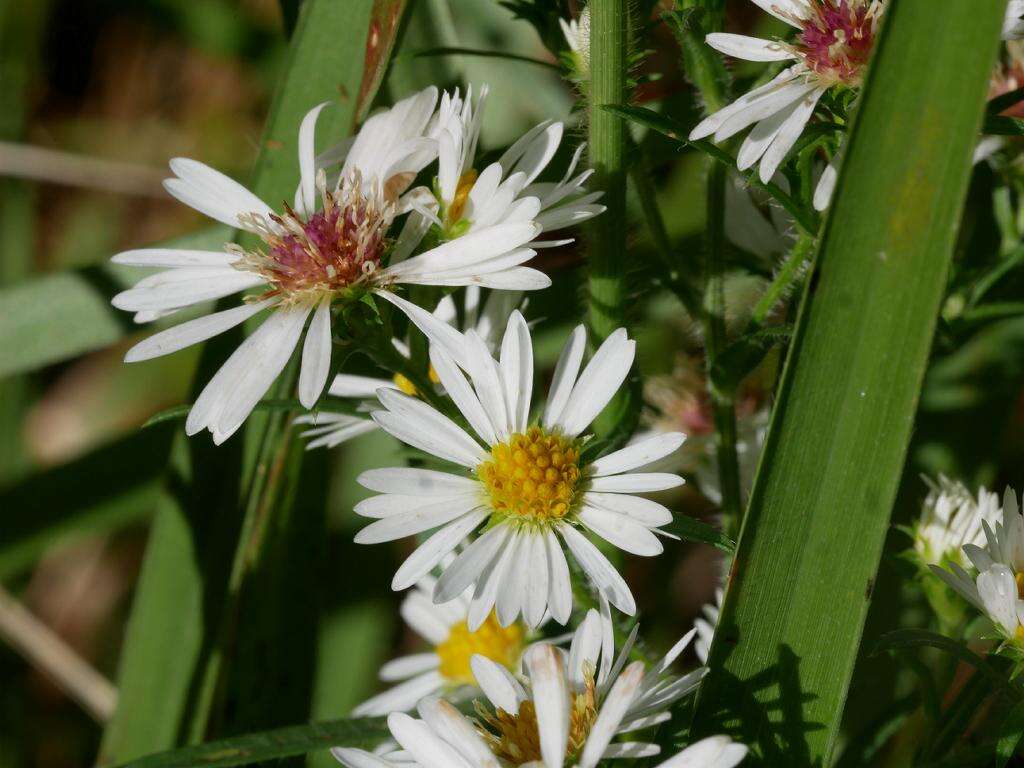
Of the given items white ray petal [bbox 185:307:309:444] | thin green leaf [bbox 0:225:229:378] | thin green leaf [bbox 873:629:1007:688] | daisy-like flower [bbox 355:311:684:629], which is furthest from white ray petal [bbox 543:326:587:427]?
thin green leaf [bbox 0:225:229:378]

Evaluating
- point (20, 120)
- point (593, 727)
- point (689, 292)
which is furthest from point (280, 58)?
point (593, 727)

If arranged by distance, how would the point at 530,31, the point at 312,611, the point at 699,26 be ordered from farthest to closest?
the point at 530,31
the point at 312,611
the point at 699,26

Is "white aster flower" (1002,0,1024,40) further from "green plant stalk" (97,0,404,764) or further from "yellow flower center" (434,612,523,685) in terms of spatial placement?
"yellow flower center" (434,612,523,685)

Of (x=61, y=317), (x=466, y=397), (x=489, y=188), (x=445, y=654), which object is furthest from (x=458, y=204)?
(x=61, y=317)

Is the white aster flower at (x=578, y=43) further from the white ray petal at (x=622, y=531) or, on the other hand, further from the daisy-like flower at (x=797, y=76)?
the white ray petal at (x=622, y=531)

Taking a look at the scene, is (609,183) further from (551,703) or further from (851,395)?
(551,703)

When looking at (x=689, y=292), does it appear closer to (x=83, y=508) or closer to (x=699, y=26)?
(x=699, y=26)

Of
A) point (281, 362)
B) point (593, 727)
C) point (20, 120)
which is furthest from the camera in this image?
point (20, 120)
